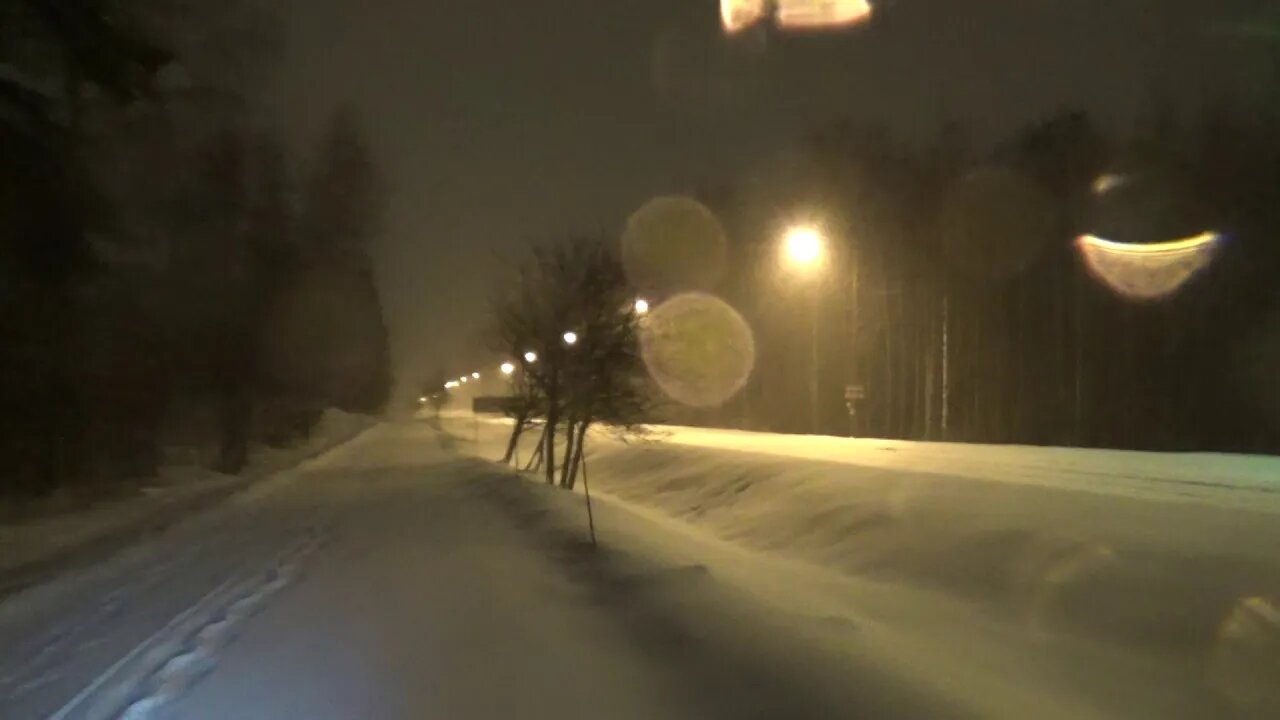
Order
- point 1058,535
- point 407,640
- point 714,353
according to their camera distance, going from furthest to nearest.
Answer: point 714,353 → point 1058,535 → point 407,640

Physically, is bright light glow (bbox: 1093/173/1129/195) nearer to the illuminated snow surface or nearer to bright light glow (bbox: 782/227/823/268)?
bright light glow (bbox: 782/227/823/268)

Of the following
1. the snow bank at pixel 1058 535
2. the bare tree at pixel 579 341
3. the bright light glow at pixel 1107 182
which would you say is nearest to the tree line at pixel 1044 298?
the bright light glow at pixel 1107 182

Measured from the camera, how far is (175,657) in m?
9.75

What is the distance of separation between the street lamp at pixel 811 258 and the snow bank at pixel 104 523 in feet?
67.5

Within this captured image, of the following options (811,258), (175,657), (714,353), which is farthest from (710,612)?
(714,353)

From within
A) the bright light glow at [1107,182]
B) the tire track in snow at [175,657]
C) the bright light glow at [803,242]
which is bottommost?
the tire track in snow at [175,657]

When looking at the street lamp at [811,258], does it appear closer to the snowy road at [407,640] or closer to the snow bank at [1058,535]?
the snow bank at [1058,535]

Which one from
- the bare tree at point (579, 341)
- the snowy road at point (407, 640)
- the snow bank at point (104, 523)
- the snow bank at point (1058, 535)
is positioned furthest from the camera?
the bare tree at point (579, 341)

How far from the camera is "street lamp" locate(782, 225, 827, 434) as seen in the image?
41.6m

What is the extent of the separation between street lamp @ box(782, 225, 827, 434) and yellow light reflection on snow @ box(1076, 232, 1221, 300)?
933 centimetres

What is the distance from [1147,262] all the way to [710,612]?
31.9 m

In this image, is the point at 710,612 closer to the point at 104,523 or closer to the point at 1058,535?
the point at 1058,535

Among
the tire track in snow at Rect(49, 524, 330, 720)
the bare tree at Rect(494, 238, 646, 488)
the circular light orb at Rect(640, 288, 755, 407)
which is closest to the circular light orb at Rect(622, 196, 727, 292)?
the circular light orb at Rect(640, 288, 755, 407)

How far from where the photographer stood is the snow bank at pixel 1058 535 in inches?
409
